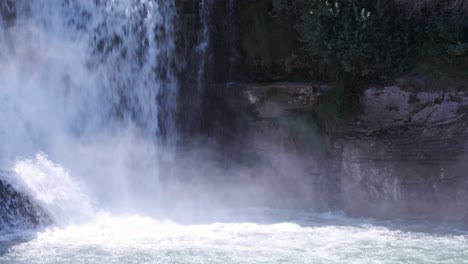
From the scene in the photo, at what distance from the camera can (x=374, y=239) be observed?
872 centimetres

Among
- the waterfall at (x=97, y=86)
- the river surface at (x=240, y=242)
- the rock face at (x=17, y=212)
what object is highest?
the waterfall at (x=97, y=86)

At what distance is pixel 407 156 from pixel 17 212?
4778 millimetres

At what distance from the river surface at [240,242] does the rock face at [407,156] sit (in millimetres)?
367

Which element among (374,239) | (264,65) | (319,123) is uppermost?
(264,65)

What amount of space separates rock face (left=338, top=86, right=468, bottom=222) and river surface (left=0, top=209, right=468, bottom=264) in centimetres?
37

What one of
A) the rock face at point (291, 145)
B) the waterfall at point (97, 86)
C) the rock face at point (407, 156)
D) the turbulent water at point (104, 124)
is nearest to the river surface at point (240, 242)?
the turbulent water at point (104, 124)

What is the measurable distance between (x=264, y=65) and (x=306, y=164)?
147 cm

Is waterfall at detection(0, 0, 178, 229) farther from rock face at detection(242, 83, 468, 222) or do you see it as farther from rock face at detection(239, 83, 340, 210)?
rock face at detection(242, 83, 468, 222)

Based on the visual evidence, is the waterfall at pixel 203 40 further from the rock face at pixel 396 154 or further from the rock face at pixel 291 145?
the rock face at pixel 396 154

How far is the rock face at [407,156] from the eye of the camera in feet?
31.9

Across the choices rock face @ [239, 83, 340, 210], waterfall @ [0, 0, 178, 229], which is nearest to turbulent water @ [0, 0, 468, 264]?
waterfall @ [0, 0, 178, 229]

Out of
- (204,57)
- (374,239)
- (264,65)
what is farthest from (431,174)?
(204,57)

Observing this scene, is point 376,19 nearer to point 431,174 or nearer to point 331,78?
point 331,78

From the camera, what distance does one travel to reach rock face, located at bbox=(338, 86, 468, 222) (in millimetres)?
9727
